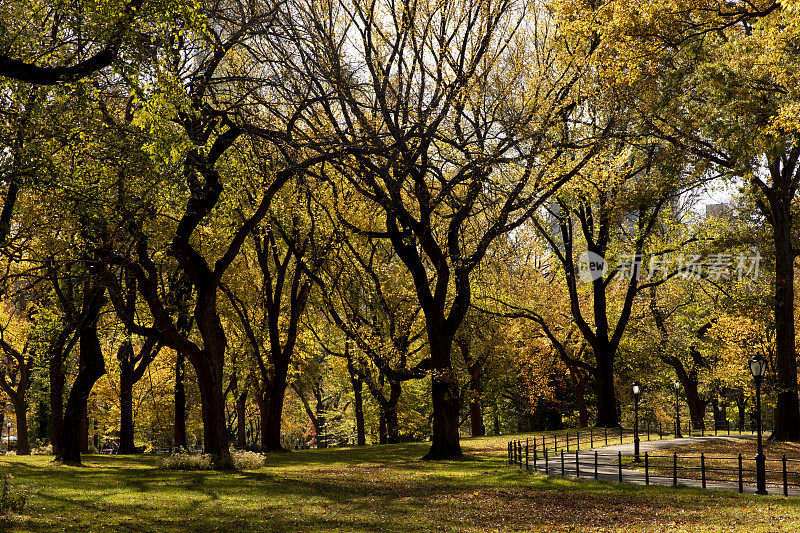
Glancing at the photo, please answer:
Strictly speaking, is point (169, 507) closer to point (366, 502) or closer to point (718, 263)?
point (366, 502)

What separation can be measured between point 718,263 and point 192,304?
23.4 m

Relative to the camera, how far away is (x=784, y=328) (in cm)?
2700

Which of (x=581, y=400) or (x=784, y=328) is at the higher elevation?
(x=784, y=328)

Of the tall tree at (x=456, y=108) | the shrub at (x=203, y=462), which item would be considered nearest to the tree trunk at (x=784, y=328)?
the tall tree at (x=456, y=108)

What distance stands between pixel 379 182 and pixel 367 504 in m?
12.9

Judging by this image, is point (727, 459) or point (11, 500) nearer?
point (11, 500)

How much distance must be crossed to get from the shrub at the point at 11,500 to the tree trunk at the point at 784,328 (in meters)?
25.3

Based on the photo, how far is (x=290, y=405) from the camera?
65.2m

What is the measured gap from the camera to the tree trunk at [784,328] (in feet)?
86.7

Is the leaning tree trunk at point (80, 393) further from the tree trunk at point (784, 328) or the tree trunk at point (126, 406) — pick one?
the tree trunk at point (784, 328)

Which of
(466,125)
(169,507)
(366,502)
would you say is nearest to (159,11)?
(169,507)

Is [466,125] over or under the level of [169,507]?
over

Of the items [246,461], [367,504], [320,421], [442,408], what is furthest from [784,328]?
[320,421]

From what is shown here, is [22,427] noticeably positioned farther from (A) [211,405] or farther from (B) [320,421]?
(B) [320,421]
